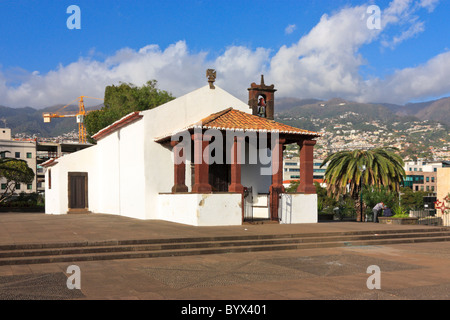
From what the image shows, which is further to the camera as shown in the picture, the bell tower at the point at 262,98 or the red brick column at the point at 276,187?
the bell tower at the point at 262,98

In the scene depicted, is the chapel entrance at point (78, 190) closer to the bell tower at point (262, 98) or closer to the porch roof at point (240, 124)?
the porch roof at point (240, 124)

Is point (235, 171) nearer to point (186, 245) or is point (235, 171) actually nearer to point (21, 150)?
point (186, 245)

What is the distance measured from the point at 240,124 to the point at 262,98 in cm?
359

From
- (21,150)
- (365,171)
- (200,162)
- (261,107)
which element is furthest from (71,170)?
(21,150)

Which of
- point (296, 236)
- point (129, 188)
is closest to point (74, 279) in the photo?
point (296, 236)

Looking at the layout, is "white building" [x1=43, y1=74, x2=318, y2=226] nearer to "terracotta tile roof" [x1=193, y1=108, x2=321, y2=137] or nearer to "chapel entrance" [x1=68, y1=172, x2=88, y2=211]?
"terracotta tile roof" [x1=193, y1=108, x2=321, y2=137]

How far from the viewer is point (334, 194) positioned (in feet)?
93.3

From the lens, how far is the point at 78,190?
26.6 m

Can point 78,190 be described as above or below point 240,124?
below

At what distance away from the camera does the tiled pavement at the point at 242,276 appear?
23.8 feet

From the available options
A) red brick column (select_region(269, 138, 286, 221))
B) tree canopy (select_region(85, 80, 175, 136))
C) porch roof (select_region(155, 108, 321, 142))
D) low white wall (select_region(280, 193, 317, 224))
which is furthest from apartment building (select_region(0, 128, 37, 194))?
low white wall (select_region(280, 193, 317, 224))

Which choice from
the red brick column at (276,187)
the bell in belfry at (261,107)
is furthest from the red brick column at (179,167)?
the bell in belfry at (261,107)

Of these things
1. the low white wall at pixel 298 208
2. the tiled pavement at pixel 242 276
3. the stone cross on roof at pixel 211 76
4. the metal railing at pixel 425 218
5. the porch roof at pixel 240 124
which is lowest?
the metal railing at pixel 425 218
